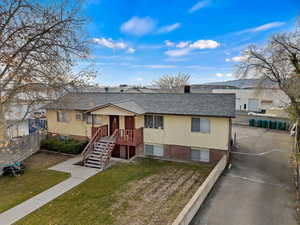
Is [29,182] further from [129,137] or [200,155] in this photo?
[200,155]

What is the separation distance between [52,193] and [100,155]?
4.47 metres

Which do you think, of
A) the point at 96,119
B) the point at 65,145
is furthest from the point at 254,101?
the point at 65,145

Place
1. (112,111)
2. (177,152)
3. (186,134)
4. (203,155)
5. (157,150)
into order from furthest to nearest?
(157,150) < (177,152) < (112,111) < (186,134) < (203,155)

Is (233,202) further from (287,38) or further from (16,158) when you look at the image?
(287,38)

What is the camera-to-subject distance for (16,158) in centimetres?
1381

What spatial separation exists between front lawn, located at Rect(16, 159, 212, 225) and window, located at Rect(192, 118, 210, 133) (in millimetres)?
2577

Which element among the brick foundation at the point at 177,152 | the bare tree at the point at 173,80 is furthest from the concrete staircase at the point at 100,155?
the bare tree at the point at 173,80

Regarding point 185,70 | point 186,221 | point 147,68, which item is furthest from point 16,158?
point 185,70

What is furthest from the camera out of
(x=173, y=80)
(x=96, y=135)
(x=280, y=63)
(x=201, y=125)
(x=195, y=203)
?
(x=173, y=80)

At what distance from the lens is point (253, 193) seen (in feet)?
32.0

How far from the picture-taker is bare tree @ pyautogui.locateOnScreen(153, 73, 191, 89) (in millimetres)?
48562

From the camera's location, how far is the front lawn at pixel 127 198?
7777mm

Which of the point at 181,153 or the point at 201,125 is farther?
the point at 181,153

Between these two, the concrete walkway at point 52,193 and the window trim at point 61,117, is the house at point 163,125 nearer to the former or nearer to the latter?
the window trim at point 61,117
